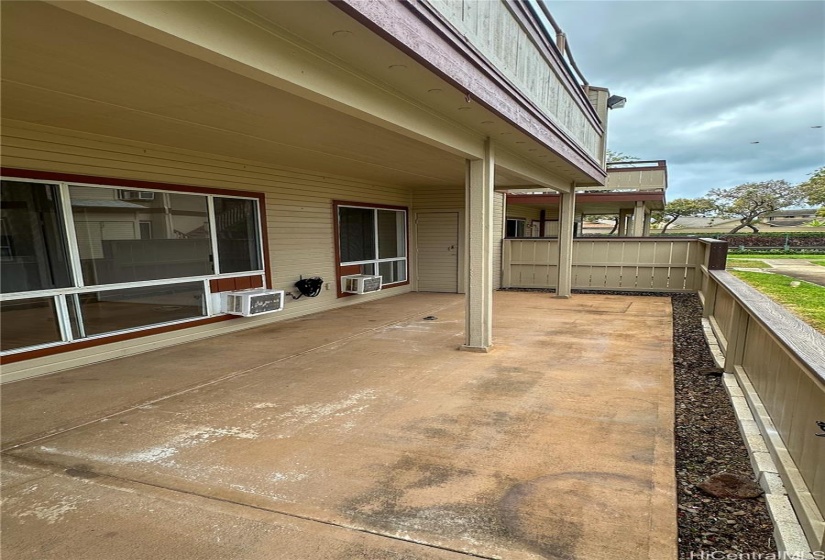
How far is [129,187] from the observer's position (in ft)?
16.7

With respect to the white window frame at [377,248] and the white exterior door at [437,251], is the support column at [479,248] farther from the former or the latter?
the white exterior door at [437,251]

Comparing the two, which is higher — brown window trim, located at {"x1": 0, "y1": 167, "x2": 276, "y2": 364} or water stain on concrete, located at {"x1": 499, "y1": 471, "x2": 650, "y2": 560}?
brown window trim, located at {"x1": 0, "y1": 167, "x2": 276, "y2": 364}

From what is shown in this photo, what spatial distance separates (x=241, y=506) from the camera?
213cm

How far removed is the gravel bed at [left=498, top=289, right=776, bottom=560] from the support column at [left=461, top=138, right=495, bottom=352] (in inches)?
83.6

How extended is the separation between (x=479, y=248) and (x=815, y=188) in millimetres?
41039

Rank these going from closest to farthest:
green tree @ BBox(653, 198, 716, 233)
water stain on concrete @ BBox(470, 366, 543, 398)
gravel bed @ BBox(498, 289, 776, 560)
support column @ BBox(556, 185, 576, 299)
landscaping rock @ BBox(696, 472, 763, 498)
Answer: gravel bed @ BBox(498, 289, 776, 560) → landscaping rock @ BBox(696, 472, 763, 498) → water stain on concrete @ BBox(470, 366, 543, 398) → support column @ BBox(556, 185, 576, 299) → green tree @ BBox(653, 198, 716, 233)

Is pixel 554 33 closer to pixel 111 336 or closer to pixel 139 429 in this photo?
pixel 139 429

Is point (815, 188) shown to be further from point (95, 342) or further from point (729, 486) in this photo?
point (95, 342)

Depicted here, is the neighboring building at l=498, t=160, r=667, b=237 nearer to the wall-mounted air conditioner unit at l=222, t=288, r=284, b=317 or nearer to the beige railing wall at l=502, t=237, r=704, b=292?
the beige railing wall at l=502, t=237, r=704, b=292

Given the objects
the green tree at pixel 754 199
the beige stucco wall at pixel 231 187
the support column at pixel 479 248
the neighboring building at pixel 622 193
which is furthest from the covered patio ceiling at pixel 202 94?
the green tree at pixel 754 199

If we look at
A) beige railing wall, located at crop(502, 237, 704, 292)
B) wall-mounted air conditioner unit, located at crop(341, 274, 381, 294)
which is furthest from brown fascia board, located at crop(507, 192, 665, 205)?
→ wall-mounted air conditioner unit, located at crop(341, 274, 381, 294)

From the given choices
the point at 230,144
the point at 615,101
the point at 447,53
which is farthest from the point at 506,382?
the point at 615,101

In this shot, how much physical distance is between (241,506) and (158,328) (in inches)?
162

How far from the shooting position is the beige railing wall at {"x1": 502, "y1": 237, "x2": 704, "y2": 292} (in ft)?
31.1
